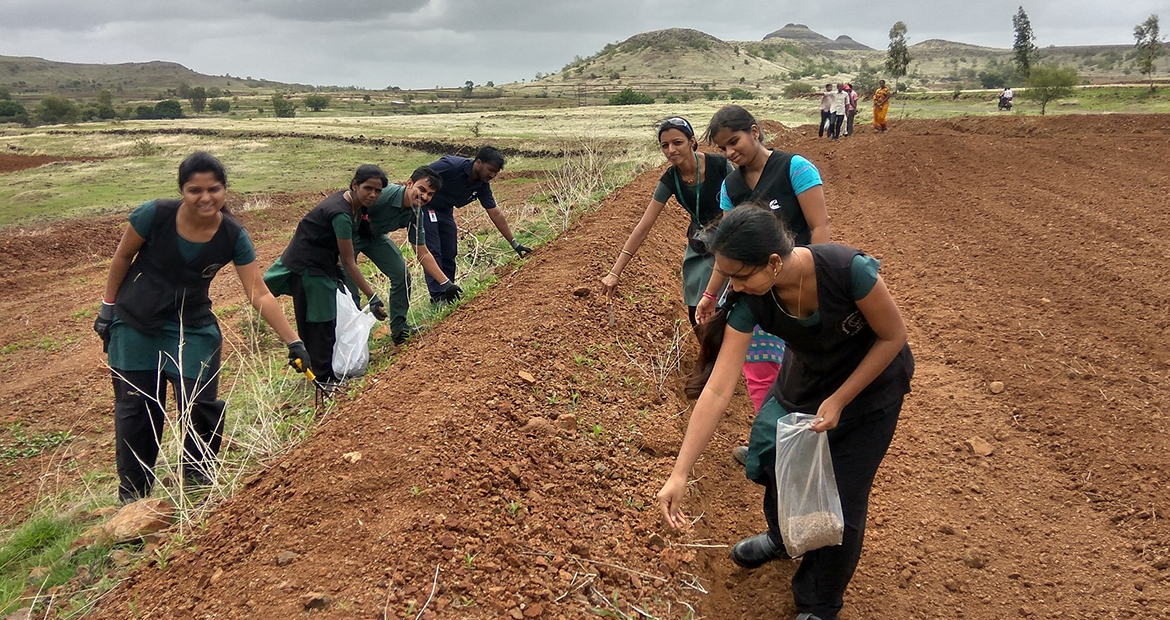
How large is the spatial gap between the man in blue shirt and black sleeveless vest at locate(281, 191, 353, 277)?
1.14 m

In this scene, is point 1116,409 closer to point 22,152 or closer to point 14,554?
point 14,554

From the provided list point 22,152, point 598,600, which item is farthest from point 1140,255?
point 22,152

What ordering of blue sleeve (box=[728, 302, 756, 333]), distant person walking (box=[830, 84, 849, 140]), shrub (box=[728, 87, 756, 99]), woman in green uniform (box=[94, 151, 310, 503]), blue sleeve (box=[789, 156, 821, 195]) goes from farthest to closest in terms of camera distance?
1. shrub (box=[728, 87, 756, 99])
2. distant person walking (box=[830, 84, 849, 140])
3. woman in green uniform (box=[94, 151, 310, 503])
4. blue sleeve (box=[789, 156, 821, 195])
5. blue sleeve (box=[728, 302, 756, 333])

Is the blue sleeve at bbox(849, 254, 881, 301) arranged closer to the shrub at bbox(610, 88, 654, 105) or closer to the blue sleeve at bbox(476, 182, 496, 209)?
the blue sleeve at bbox(476, 182, 496, 209)

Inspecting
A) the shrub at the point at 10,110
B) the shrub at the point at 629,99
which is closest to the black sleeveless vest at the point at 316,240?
the shrub at the point at 629,99

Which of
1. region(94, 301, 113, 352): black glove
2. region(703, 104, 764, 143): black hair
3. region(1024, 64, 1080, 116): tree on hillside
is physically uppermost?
region(1024, 64, 1080, 116): tree on hillside

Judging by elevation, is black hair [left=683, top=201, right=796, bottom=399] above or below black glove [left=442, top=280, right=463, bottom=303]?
above

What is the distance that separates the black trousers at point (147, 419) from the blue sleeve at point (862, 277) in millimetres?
3062

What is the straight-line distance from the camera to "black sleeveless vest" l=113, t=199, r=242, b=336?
363 cm

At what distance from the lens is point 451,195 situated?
629 cm

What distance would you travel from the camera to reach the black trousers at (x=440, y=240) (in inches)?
244

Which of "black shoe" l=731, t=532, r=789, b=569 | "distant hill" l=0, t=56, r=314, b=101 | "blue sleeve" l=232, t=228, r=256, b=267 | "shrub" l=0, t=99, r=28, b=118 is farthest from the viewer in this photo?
"distant hill" l=0, t=56, r=314, b=101

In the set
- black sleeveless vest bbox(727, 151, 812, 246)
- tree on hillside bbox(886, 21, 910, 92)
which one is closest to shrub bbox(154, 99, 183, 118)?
tree on hillside bbox(886, 21, 910, 92)

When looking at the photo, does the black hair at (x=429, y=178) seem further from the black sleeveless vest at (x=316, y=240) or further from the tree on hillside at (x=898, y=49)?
the tree on hillside at (x=898, y=49)
